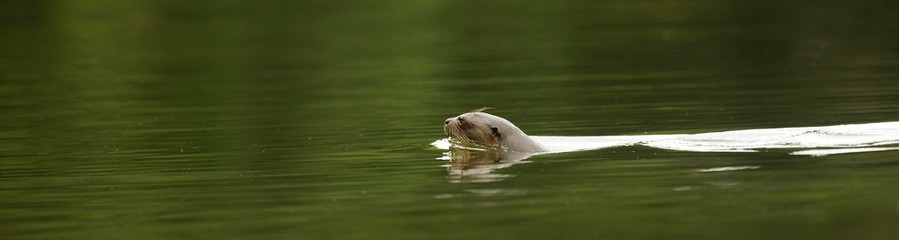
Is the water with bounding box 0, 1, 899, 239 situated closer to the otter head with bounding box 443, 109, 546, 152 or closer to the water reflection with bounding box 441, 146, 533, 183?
the water reflection with bounding box 441, 146, 533, 183

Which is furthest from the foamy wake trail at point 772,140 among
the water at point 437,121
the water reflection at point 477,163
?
the water reflection at point 477,163

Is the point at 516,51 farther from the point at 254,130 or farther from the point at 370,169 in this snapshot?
the point at 370,169

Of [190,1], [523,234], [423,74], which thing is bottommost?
[523,234]

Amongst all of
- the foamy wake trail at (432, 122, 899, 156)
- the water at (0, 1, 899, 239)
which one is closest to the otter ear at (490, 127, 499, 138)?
the foamy wake trail at (432, 122, 899, 156)

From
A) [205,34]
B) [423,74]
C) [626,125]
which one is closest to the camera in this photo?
[626,125]

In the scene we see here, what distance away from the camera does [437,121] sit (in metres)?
21.9

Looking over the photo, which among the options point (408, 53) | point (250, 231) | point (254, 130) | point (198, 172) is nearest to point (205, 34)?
point (408, 53)

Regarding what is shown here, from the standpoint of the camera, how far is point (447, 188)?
14469 mm

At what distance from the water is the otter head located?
1.42ft

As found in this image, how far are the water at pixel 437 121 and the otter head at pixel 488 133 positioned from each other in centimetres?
43

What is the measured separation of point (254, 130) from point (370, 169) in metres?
5.66

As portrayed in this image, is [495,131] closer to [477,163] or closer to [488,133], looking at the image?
[488,133]

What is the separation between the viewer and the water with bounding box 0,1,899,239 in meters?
12.5

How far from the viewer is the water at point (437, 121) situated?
12.5 m
